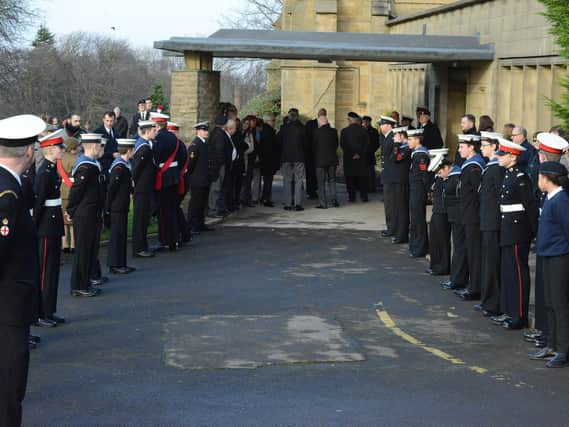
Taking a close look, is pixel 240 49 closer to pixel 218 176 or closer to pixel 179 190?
pixel 218 176

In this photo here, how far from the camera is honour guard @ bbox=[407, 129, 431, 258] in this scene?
16.4 meters

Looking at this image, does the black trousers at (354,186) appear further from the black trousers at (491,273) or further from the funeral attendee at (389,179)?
the black trousers at (491,273)

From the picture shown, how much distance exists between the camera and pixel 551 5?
40.6 ft

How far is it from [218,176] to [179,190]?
10.4ft

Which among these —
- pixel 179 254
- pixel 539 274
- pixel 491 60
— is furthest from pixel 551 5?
pixel 491 60

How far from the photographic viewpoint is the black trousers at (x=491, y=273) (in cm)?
1194

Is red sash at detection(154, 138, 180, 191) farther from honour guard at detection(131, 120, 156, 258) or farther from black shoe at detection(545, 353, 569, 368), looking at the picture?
black shoe at detection(545, 353, 569, 368)

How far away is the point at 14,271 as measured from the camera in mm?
6691

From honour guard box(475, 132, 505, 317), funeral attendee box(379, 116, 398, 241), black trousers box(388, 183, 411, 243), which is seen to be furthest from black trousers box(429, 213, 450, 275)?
funeral attendee box(379, 116, 398, 241)

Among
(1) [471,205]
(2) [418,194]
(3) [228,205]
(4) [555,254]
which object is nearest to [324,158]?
(3) [228,205]

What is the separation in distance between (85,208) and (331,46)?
11.3 m

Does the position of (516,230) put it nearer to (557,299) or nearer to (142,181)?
(557,299)

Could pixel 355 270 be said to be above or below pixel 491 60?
below

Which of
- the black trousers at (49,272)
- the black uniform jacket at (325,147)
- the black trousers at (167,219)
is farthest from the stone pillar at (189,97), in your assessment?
the black trousers at (49,272)
